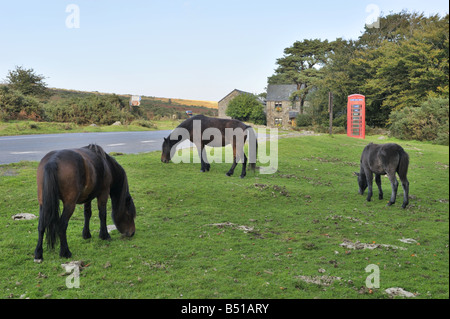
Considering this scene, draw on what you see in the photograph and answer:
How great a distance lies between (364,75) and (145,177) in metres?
31.2

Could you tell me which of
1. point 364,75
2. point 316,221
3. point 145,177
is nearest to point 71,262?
point 316,221

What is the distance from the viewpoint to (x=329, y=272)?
4.66 metres

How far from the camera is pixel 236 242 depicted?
19.9 ft

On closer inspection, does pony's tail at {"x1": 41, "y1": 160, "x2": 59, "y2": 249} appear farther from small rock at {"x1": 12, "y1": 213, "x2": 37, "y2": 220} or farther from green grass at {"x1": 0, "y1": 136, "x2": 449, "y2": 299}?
small rock at {"x1": 12, "y1": 213, "x2": 37, "y2": 220}

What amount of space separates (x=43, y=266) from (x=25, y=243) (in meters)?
1.06

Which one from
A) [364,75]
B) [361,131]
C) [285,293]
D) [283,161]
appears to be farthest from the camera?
[364,75]

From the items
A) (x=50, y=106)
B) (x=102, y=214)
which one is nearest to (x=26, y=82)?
(x=50, y=106)

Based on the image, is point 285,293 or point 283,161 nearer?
point 285,293

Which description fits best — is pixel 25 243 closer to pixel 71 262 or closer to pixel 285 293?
pixel 71 262

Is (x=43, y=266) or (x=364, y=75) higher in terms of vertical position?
(x=364, y=75)

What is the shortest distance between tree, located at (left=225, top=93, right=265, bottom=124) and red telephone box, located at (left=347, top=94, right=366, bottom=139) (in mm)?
26894

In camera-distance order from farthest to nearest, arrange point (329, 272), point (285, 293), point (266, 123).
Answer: point (266, 123) < point (329, 272) < point (285, 293)
